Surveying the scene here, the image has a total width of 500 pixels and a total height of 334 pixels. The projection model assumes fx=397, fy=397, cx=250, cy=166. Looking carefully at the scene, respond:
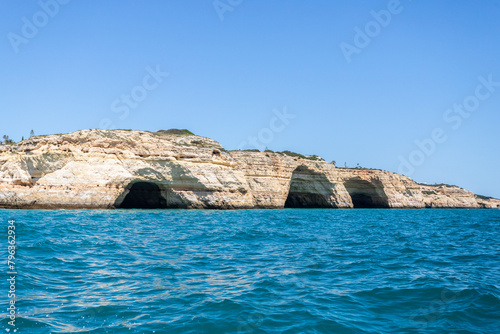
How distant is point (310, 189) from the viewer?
52062 millimetres

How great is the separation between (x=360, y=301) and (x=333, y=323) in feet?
4.37

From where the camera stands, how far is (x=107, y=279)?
7660 millimetres

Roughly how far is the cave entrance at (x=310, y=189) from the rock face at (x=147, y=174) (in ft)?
0.42

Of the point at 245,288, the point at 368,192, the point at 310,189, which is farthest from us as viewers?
the point at 368,192

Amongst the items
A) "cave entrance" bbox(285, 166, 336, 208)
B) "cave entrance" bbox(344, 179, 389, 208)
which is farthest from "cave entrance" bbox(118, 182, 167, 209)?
"cave entrance" bbox(344, 179, 389, 208)

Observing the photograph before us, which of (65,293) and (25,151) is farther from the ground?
(25,151)

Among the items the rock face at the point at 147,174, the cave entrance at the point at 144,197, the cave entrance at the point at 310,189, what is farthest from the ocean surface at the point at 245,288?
the cave entrance at the point at 310,189

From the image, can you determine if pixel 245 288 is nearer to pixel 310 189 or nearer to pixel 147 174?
pixel 147 174

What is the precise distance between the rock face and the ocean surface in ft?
68.3

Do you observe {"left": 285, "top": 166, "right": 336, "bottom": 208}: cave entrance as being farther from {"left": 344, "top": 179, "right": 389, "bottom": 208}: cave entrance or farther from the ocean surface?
the ocean surface

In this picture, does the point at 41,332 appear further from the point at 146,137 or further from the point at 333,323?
the point at 146,137

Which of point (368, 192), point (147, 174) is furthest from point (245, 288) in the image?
point (368, 192)

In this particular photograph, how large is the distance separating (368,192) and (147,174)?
35437 millimetres

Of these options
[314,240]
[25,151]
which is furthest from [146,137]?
[314,240]
